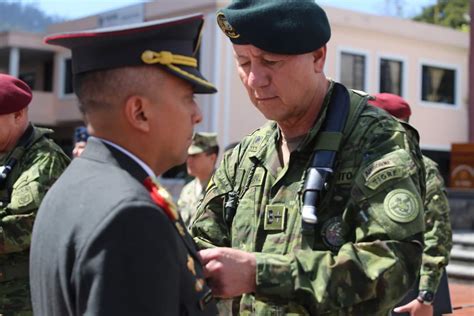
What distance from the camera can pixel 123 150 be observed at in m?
1.65

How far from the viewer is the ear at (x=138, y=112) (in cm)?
160

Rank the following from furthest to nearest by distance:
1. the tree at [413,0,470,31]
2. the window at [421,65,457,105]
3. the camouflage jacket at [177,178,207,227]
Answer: the tree at [413,0,470,31]
the window at [421,65,457,105]
the camouflage jacket at [177,178,207,227]

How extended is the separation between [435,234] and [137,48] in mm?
2743

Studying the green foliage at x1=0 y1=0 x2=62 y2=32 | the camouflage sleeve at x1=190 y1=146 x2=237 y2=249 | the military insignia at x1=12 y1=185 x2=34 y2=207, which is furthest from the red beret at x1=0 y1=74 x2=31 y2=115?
the green foliage at x1=0 y1=0 x2=62 y2=32

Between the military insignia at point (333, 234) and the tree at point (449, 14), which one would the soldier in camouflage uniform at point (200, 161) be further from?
the tree at point (449, 14)

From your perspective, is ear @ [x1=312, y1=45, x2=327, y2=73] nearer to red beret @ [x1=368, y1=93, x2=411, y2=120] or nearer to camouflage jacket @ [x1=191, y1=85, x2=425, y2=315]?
camouflage jacket @ [x1=191, y1=85, x2=425, y2=315]

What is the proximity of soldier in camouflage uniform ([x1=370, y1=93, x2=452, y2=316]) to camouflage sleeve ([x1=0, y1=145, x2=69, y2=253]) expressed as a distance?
5.97 ft

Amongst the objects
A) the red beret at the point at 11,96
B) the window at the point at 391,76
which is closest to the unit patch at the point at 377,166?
the red beret at the point at 11,96

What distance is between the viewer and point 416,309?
377cm

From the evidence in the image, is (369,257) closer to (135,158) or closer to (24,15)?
(135,158)

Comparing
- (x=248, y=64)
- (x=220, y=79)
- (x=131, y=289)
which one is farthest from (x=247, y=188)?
(x=220, y=79)

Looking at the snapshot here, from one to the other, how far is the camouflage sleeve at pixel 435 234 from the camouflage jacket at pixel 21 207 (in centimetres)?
209

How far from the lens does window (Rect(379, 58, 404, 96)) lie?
2180cm

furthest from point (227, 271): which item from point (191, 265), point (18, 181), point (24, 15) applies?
point (24, 15)
